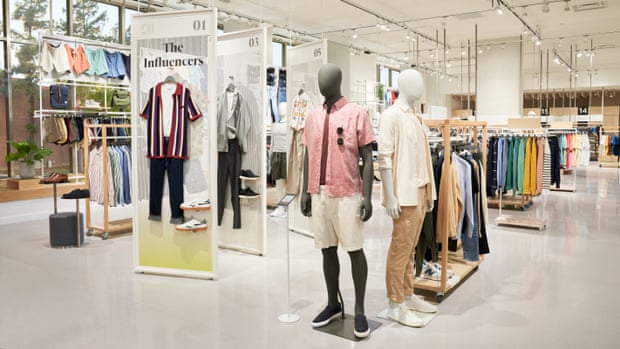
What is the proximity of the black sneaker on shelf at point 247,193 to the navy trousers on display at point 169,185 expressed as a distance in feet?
3.06

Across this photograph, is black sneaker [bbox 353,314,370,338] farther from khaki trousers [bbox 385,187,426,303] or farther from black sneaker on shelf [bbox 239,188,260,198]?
black sneaker on shelf [bbox 239,188,260,198]

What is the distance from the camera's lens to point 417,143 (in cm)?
341

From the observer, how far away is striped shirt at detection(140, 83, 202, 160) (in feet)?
15.3

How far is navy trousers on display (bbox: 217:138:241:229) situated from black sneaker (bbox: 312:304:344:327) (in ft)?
7.57

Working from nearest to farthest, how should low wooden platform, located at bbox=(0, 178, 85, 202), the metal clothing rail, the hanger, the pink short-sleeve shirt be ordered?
the pink short-sleeve shirt < the hanger < low wooden platform, located at bbox=(0, 178, 85, 202) < the metal clothing rail

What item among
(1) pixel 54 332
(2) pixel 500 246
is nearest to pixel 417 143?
(1) pixel 54 332

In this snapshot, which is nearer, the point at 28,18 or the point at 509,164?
the point at 509,164

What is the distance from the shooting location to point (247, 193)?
5.59 m

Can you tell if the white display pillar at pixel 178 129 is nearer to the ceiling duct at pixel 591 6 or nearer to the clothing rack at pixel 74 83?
the clothing rack at pixel 74 83

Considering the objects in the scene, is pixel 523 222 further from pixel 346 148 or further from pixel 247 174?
pixel 346 148

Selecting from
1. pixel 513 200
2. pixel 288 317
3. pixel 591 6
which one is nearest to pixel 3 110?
pixel 288 317

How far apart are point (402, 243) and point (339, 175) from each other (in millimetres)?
661

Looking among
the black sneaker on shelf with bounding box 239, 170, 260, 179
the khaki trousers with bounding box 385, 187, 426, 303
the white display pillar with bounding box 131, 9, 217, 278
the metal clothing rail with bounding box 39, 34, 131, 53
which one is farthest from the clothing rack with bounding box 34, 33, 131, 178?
the khaki trousers with bounding box 385, 187, 426, 303

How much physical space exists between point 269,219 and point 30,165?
4.05m
